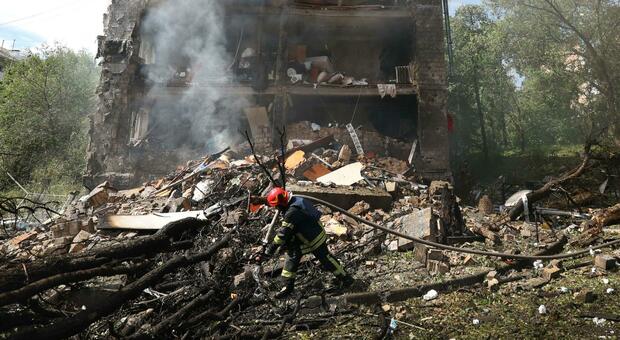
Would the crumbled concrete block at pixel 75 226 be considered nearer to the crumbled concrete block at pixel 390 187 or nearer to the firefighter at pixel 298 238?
the firefighter at pixel 298 238

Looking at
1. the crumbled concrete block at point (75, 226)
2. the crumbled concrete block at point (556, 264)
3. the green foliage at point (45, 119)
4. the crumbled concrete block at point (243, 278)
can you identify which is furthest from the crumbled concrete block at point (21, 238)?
the green foliage at point (45, 119)

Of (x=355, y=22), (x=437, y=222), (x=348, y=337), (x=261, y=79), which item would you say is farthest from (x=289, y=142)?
(x=348, y=337)

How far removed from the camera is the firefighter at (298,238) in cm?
510

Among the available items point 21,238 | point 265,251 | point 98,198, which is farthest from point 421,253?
point 98,198

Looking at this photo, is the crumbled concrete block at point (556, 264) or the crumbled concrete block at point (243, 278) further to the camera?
the crumbled concrete block at point (556, 264)

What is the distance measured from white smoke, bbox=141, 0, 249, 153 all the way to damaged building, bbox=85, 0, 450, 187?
0.03 metres

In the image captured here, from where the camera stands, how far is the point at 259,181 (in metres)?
9.03

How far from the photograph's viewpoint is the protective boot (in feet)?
16.6

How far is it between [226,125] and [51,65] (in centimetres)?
2027

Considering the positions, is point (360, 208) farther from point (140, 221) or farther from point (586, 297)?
point (586, 297)

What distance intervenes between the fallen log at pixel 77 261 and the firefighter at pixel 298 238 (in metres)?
1.29

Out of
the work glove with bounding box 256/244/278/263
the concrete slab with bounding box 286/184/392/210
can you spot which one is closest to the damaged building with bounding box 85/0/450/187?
the concrete slab with bounding box 286/184/392/210

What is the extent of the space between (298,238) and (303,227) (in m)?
0.16

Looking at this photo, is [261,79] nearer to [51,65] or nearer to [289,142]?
[289,142]
